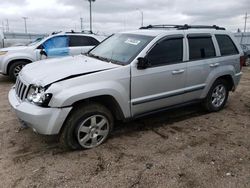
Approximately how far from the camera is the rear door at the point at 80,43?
9.68 metres

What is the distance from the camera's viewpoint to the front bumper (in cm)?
353

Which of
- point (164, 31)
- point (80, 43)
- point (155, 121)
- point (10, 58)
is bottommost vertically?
point (155, 121)

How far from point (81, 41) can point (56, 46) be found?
3.15ft

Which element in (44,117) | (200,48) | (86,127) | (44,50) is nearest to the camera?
(44,117)

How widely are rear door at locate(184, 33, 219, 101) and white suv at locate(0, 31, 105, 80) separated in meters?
5.44

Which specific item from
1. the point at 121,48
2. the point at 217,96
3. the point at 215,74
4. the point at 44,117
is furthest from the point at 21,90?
the point at 217,96

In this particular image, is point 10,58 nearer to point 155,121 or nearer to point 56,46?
point 56,46

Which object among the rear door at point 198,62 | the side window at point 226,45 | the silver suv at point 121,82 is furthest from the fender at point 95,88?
the side window at point 226,45

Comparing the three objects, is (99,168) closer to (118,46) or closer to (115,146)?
(115,146)

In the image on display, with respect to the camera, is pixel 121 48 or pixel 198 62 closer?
pixel 121 48

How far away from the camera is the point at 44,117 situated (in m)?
3.53

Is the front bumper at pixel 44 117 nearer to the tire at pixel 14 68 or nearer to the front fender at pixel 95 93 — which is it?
the front fender at pixel 95 93

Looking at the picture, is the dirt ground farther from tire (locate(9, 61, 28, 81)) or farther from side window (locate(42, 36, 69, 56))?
side window (locate(42, 36, 69, 56))

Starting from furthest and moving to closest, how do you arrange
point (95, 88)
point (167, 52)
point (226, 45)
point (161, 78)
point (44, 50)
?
point (44, 50)
point (226, 45)
point (167, 52)
point (161, 78)
point (95, 88)
